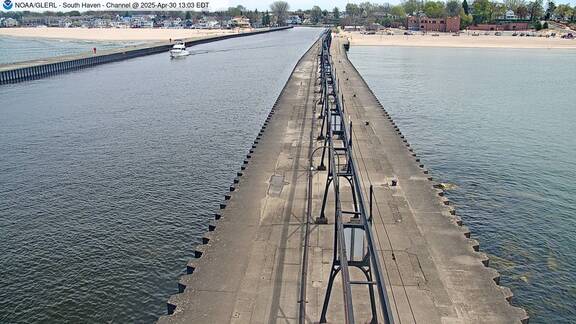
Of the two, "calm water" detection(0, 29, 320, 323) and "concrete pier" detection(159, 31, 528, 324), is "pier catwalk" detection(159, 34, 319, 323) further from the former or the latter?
"calm water" detection(0, 29, 320, 323)

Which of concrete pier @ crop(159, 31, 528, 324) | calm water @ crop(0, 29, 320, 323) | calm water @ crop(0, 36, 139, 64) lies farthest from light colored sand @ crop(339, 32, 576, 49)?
concrete pier @ crop(159, 31, 528, 324)

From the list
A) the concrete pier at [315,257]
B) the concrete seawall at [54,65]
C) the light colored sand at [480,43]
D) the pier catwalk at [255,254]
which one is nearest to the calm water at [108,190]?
the pier catwalk at [255,254]

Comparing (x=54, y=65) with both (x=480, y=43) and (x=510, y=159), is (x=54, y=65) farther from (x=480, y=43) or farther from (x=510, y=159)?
(x=480, y=43)

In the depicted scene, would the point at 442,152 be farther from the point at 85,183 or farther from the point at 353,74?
the point at 353,74

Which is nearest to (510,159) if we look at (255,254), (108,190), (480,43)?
(255,254)

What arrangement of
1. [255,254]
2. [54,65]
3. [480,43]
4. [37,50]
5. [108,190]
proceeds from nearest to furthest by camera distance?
1. [255,254]
2. [108,190]
3. [54,65]
4. [37,50]
5. [480,43]

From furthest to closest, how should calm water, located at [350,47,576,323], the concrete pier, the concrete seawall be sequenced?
1. the concrete seawall
2. calm water, located at [350,47,576,323]
3. the concrete pier

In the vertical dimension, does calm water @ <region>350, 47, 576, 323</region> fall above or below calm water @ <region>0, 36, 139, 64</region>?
below
